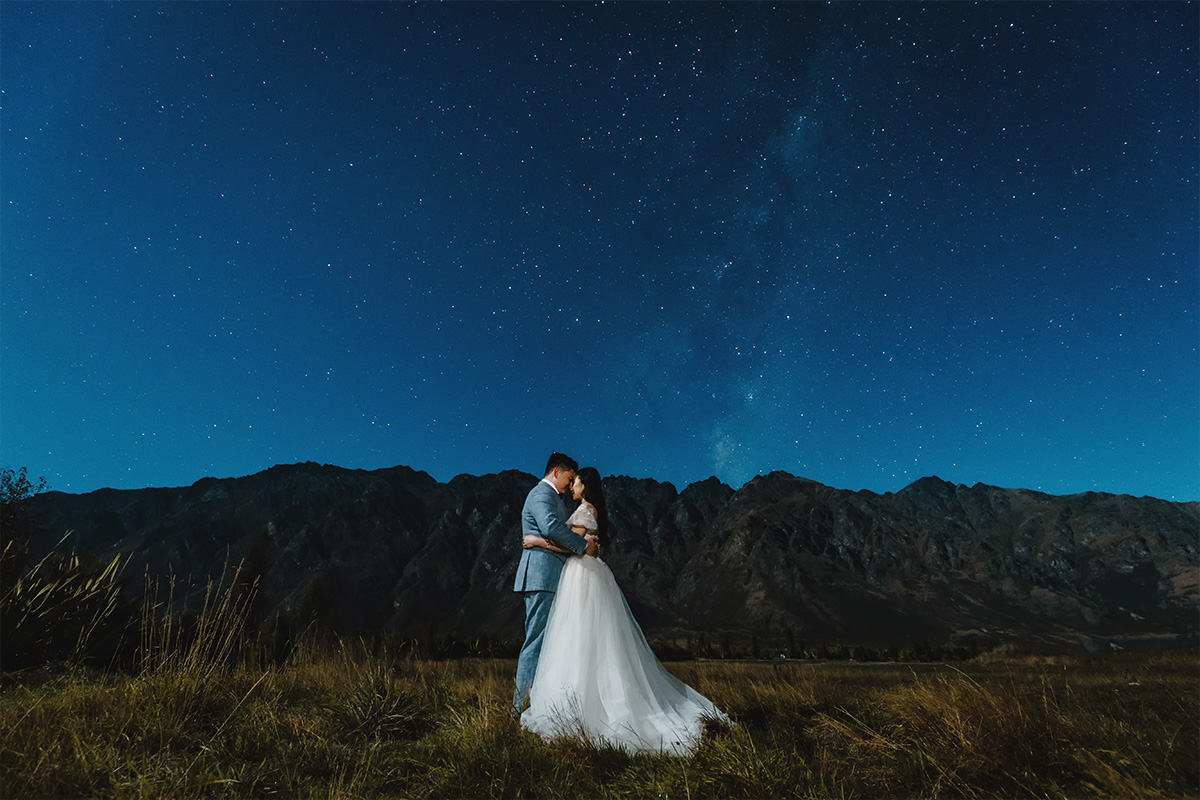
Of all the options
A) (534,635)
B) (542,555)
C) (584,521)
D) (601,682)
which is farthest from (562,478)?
(601,682)

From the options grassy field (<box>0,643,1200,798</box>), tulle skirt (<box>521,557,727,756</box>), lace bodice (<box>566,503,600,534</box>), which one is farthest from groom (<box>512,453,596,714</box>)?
grassy field (<box>0,643,1200,798</box>)

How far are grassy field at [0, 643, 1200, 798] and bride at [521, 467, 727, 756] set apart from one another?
0.35 m

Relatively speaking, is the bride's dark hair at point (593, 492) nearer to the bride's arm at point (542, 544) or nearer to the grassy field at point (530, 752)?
the bride's arm at point (542, 544)

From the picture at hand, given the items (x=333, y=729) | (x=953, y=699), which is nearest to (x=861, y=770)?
(x=953, y=699)

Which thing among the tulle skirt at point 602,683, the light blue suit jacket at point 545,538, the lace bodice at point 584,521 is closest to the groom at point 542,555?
the light blue suit jacket at point 545,538

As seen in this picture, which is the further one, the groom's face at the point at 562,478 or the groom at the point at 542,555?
the groom's face at the point at 562,478

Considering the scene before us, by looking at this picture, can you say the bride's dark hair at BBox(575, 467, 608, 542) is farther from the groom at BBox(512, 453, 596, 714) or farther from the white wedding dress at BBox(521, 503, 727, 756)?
the white wedding dress at BBox(521, 503, 727, 756)

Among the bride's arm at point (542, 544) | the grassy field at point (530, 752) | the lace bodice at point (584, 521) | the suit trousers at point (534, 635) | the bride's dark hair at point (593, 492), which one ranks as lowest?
the grassy field at point (530, 752)

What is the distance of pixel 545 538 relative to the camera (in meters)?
6.58

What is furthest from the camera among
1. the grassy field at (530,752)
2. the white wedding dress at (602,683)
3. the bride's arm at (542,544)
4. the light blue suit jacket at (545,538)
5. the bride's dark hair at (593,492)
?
the bride's dark hair at (593,492)

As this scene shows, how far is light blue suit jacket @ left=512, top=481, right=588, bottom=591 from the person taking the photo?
636cm

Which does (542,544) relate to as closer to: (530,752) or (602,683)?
(602,683)

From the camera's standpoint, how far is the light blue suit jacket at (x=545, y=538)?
20.9 feet

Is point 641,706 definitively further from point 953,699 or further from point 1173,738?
point 1173,738
